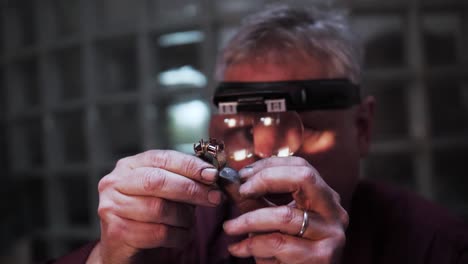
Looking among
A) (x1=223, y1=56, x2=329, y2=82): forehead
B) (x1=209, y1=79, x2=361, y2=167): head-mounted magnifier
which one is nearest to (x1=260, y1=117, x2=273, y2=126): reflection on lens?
(x1=209, y1=79, x2=361, y2=167): head-mounted magnifier

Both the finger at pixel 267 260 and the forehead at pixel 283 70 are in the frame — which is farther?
the forehead at pixel 283 70

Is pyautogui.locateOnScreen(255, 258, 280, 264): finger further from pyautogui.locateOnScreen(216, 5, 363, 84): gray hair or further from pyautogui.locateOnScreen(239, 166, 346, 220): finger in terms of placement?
pyautogui.locateOnScreen(216, 5, 363, 84): gray hair

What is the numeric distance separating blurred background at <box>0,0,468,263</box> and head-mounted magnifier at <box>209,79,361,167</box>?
507 millimetres

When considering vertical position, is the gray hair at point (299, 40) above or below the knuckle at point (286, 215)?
above

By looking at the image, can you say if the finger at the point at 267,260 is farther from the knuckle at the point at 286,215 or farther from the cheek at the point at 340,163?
the cheek at the point at 340,163

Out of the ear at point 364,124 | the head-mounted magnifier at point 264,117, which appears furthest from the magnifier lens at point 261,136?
the ear at point 364,124

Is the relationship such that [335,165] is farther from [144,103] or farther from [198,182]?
[144,103]

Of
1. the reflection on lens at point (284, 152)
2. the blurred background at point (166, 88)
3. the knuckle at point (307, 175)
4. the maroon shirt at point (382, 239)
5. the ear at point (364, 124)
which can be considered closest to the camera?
the knuckle at point (307, 175)

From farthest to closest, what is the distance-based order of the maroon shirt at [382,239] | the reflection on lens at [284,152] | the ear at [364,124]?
the ear at [364,124]
the maroon shirt at [382,239]
the reflection on lens at [284,152]

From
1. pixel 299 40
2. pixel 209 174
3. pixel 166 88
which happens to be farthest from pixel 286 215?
pixel 166 88

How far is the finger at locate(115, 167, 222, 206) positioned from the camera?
0.54 meters

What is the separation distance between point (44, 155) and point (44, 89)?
239 millimetres

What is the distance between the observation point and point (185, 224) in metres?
0.60

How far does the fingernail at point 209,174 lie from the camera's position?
0.53 meters
